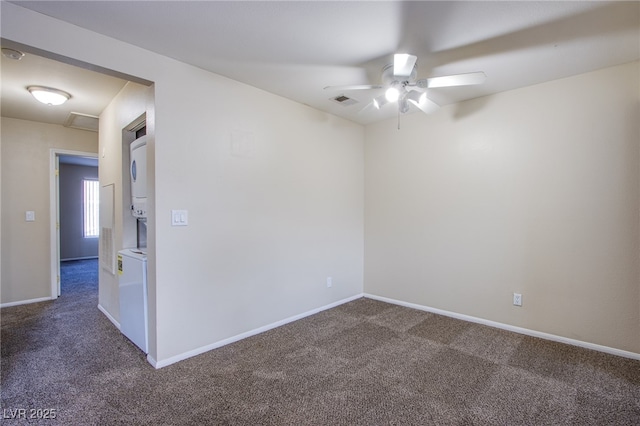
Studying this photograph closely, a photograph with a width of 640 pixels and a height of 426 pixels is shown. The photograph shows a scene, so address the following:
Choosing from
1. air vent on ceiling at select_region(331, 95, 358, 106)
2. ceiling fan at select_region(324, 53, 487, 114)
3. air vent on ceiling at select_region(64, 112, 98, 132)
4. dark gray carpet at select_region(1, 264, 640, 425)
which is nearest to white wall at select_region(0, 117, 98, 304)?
air vent on ceiling at select_region(64, 112, 98, 132)

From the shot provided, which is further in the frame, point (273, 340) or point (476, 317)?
point (476, 317)

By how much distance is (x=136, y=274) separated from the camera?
2703 millimetres

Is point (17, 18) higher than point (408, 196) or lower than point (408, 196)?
higher

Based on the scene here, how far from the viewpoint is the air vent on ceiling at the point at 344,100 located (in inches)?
131

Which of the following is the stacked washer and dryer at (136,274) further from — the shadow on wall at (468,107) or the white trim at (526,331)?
the shadow on wall at (468,107)

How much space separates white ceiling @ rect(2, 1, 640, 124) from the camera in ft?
6.09

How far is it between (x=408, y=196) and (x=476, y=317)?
1607 millimetres

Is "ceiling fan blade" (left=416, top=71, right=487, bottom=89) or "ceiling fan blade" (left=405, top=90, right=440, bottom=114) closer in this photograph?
"ceiling fan blade" (left=416, top=71, right=487, bottom=89)

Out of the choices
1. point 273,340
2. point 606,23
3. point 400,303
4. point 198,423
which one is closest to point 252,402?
point 198,423

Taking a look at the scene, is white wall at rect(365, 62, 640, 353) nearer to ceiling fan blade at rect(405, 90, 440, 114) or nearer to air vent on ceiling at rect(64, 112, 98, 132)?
ceiling fan blade at rect(405, 90, 440, 114)

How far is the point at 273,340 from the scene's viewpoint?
9.66ft

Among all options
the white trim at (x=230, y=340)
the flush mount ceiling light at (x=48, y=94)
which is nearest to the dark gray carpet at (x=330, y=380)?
the white trim at (x=230, y=340)

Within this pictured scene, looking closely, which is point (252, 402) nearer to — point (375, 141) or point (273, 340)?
point (273, 340)

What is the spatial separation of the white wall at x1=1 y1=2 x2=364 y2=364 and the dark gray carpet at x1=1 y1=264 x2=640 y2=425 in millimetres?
397
